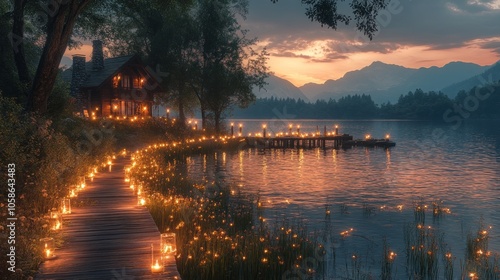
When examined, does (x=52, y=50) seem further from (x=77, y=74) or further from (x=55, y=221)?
(x=77, y=74)

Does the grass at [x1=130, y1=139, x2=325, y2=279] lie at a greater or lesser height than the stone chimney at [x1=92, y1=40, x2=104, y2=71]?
lesser

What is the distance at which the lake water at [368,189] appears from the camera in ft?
59.9

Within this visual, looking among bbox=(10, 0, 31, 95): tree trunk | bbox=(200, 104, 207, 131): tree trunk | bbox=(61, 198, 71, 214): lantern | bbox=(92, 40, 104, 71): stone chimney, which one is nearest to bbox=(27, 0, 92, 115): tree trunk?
bbox=(61, 198, 71, 214): lantern

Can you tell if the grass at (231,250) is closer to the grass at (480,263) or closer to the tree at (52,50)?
the grass at (480,263)

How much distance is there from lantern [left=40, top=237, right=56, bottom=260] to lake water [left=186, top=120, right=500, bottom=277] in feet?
25.5

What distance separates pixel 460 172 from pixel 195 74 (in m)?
33.3

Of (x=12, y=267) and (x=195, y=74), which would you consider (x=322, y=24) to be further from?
(x=195, y=74)

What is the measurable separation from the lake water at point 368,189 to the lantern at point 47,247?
7.78m

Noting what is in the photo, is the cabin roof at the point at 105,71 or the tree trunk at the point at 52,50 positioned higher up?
the cabin roof at the point at 105,71

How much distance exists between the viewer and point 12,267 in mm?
8375

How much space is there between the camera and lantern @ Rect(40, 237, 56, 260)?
9.33 metres

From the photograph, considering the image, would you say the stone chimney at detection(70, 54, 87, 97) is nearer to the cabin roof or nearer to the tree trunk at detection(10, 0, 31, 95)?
the cabin roof

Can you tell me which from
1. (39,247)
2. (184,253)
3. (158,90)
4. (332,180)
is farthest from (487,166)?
(39,247)

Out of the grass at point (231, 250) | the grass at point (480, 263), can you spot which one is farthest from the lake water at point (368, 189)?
the grass at point (231, 250)
